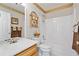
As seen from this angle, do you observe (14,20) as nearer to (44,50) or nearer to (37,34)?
(37,34)

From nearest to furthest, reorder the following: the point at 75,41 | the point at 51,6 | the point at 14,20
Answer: the point at 14,20
the point at 51,6
the point at 75,41

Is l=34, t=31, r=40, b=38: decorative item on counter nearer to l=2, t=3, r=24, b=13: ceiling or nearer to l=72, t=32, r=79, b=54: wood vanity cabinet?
l=2, t=3, r=24, b=13: ceiling

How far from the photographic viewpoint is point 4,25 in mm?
1665

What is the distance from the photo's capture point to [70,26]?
82.4 inches

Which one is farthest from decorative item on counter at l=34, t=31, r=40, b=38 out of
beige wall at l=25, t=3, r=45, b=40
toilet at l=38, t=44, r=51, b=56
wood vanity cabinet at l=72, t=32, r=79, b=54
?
wood vanity cabinet at l=72, t=32, r=79, b=54

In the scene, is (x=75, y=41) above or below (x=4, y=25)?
below

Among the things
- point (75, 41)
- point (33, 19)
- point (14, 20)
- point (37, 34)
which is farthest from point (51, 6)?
point (75, 41)

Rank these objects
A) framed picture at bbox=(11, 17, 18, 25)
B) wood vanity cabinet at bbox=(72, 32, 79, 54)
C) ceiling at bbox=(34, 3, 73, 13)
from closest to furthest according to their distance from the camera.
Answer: framed picture at bbox=(11, 17, 18, 25) < ceiling at bbox=(34, 3, 73, 13) < wood vanity cabinet at bbox=(72, 32, 79, 54)

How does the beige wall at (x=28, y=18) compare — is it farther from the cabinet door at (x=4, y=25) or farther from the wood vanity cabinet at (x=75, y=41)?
the wood vanity cabinet at (x=75, y=41)

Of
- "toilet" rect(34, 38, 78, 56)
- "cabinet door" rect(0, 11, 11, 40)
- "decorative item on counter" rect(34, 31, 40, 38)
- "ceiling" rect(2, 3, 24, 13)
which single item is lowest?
"toilet" rect(34, 38, 78, 56)

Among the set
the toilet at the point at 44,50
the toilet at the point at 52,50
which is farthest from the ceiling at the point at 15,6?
the toilet at the point at 44,50

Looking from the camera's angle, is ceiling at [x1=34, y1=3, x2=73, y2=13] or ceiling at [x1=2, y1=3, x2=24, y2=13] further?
ceiling at [x1=34, y1=3, x2=73, y2=13]

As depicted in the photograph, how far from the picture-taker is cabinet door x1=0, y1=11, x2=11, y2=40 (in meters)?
1.61

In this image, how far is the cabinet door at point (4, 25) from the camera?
5.29 feet
